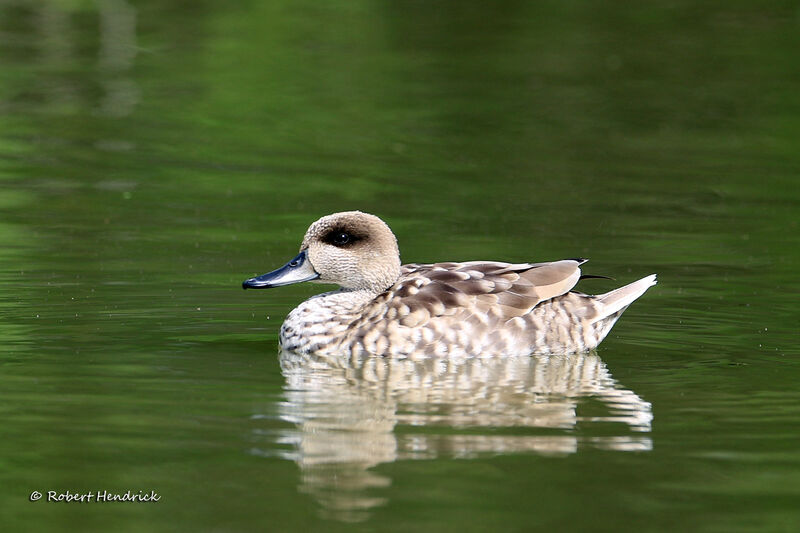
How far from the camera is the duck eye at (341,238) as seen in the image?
36.4 feet

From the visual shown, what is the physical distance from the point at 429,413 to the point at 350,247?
7.97 feet

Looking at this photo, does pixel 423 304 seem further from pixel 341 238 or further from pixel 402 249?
pixel 402 249

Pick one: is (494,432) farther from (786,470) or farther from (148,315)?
(148,315)

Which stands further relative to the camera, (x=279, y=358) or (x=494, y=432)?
(x=279, y=358)

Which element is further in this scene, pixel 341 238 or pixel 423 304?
pixel 341 238

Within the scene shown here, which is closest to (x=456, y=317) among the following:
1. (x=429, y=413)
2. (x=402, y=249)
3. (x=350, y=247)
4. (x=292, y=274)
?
(x=350, y=247)

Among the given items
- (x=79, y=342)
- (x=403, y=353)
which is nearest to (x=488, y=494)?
(x=403, y=353)

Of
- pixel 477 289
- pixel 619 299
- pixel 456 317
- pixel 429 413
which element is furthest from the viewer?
pixel 619 299

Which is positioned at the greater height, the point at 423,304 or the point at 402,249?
the point at 423,304

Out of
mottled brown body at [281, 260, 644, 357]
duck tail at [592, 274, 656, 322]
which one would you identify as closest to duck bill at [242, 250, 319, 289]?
mottled brown body at [281, 260, 644, 357]

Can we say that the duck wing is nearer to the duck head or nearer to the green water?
the duck head

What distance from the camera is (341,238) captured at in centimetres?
1112

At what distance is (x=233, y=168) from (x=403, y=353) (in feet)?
27.0

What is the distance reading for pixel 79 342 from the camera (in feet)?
35.1
